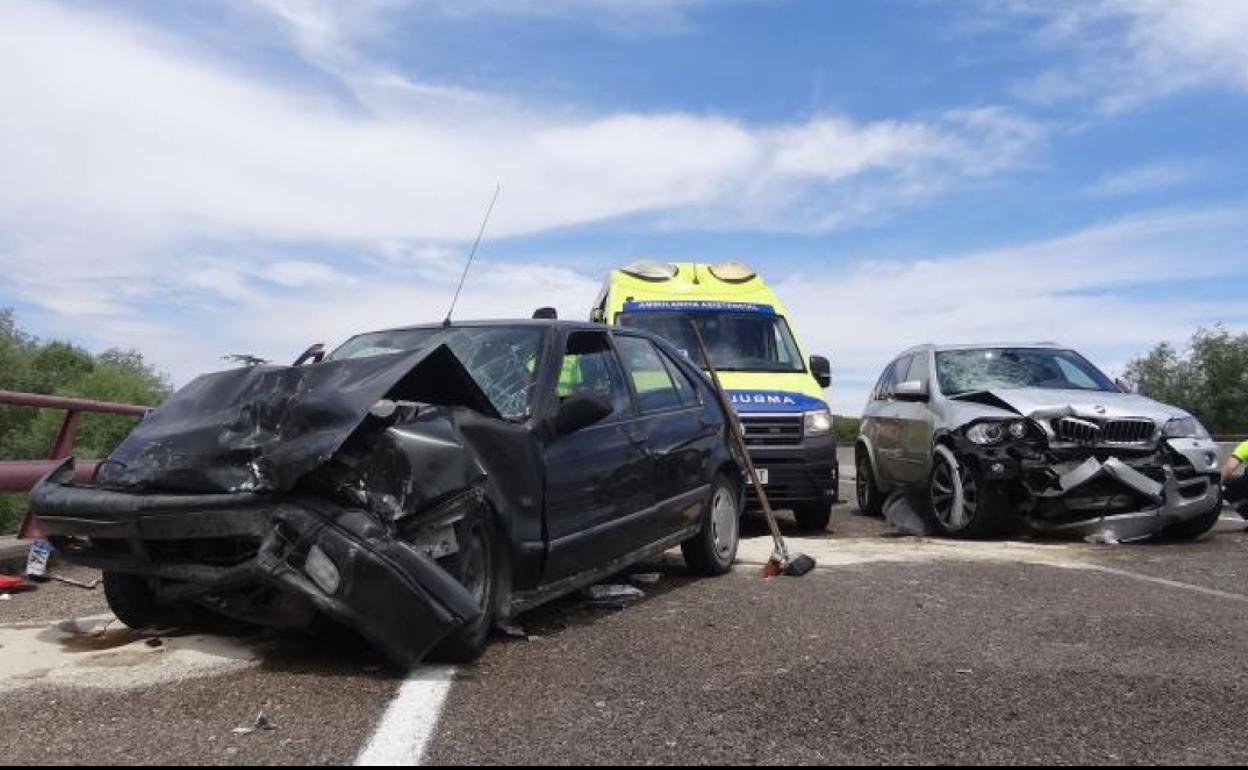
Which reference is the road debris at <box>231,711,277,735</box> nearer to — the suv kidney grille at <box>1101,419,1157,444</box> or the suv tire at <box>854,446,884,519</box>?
the suv kidney grille at <box>1101,419,1157,444</box>

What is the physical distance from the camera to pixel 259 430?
177 inches

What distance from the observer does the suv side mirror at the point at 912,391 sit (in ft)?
35.0

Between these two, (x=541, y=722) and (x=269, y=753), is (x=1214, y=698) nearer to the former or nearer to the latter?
(x=541, y=722)

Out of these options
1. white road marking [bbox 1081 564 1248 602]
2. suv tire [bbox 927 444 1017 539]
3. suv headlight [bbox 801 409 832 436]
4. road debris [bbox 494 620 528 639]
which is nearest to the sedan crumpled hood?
suv tire [bbox 927 444 1017 539]

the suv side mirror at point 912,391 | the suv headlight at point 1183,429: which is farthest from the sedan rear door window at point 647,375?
the suv headlight at point 1183,429

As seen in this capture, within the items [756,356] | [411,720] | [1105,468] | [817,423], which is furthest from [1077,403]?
[411,720]

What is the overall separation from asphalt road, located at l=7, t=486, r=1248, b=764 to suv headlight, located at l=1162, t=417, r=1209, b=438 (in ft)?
10.1

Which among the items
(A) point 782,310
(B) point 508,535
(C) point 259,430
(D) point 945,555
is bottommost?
(D) point 945,555

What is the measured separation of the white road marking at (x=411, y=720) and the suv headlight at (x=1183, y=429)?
23.7 ft

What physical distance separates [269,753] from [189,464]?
1433 mm

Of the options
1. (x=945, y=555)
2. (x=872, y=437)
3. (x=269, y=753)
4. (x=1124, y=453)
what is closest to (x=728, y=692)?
(x=269, y=753)

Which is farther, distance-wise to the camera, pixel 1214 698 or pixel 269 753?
pixel 1214 698

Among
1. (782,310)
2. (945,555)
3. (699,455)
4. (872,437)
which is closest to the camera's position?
(699,455)

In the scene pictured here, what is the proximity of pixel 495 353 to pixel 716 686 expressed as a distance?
2.27 metres
